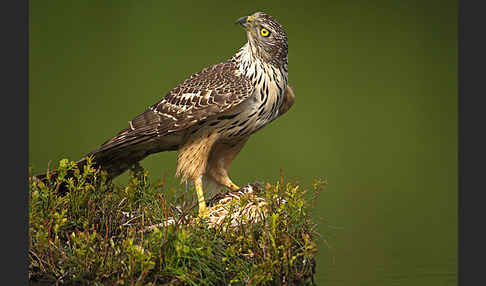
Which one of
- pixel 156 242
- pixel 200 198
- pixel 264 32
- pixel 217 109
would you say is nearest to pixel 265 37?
pixel 264 32

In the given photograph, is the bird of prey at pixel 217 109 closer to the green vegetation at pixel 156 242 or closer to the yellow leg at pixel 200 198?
the yellow leg at pixel 200 198

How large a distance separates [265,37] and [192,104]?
1.77 feet

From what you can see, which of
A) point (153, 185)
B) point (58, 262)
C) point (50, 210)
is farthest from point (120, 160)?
point (58, 262)

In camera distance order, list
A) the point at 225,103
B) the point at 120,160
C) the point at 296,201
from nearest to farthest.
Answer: the point at 296,201
the point at 225,103
the point at 120,160

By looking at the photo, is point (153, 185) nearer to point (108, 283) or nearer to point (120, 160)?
point (120, 160)

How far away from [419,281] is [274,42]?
4.85ft

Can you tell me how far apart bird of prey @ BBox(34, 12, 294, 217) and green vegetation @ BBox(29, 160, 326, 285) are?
10.0 inches

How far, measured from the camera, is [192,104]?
3.60m

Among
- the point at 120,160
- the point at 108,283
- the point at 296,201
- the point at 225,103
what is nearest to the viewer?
the point at 108,283

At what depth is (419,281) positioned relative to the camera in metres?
3.41

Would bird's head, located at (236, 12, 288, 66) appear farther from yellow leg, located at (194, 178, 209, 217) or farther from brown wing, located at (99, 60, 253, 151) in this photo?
yellow leg, located at (194, 178, 209, 217)

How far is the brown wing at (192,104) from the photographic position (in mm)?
3523

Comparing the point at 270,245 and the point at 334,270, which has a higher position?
the point at 270,245

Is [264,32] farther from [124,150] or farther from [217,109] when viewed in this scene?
[124,150]
